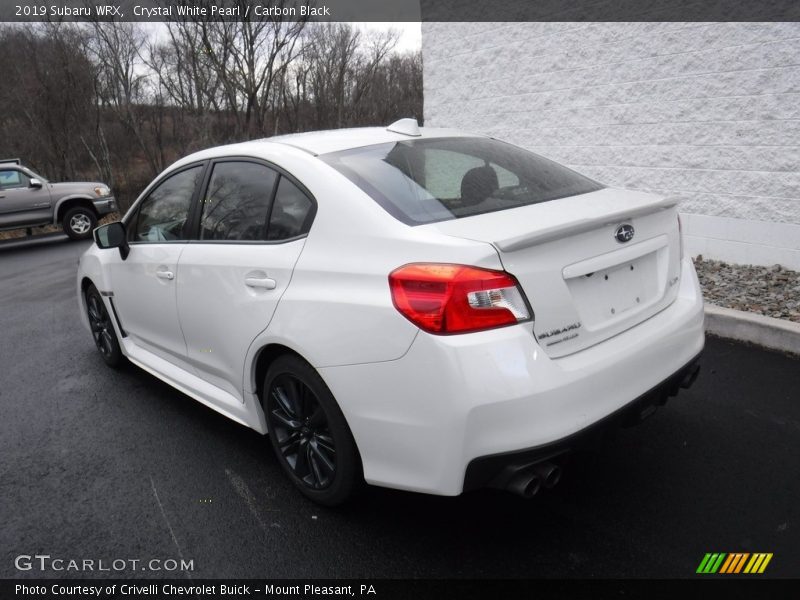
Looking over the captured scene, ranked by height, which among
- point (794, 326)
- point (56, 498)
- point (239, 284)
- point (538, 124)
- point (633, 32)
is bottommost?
point (56, 498)

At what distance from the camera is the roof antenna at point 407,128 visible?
3.25m

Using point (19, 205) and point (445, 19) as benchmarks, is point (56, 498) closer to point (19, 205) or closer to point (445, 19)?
point (445, 19)

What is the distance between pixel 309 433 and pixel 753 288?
14.3 ft

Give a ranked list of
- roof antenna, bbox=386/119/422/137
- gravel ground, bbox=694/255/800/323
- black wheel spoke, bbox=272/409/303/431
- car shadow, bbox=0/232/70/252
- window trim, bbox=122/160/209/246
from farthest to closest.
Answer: car shadow, bbox=0/232/70/252
gravel ground, bbox=694/255/800/323
window trim, bbox=122/160/209/246
roof antenna, bbox=386/119/422/137
black wheel spoke, bbox=272/409/303/431

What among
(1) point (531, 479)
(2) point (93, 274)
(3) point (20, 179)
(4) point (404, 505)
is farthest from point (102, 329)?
(3) point (20, 179)

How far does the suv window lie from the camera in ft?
44.9

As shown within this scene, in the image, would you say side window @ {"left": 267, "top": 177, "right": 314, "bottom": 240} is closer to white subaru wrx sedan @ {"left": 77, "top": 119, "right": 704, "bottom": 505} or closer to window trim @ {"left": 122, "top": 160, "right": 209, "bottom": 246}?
white subaru wrx sedan @ {"left": 77, "top": 119, "right": 704, "bottom": 505}

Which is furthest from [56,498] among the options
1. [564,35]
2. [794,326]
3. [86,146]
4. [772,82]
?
[86,146]

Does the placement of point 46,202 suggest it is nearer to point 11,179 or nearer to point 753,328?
point 11,179

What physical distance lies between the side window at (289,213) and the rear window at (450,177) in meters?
0.21

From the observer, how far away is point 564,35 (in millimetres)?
7203

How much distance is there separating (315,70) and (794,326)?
37.8m

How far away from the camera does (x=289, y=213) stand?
9.21 feet

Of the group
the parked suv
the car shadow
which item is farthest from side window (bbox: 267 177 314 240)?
the car shadow
